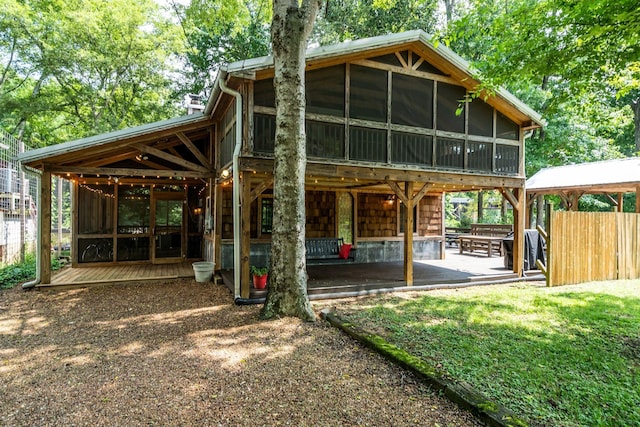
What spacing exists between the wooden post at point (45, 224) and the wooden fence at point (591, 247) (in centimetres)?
1051

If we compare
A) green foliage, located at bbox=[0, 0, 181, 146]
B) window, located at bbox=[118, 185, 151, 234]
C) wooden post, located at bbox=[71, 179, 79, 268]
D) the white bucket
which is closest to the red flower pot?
the white bucket

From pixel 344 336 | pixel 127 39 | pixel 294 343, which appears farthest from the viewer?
pixel 127 39

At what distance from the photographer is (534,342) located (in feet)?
13.7

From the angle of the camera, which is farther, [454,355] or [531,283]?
[531,283]

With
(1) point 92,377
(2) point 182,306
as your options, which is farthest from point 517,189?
(1) point 92,377

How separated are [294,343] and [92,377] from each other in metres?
2.05

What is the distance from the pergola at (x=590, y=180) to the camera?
10.5 meters

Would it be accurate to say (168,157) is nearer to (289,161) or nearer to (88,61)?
(289,161)

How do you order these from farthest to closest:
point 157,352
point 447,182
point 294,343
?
1. point 447,182
2. point 294,343
3. point 157,352

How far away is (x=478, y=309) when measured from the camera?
5746 millimetres

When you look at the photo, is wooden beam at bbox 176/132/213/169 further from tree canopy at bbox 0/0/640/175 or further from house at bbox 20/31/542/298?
tree canopy at bbox 0/0/640/175

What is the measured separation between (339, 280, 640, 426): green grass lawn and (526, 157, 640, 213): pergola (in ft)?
16.9

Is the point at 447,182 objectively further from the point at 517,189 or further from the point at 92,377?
the point at 92,377

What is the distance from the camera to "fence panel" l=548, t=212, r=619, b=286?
7605mm
